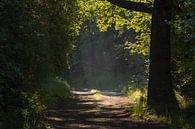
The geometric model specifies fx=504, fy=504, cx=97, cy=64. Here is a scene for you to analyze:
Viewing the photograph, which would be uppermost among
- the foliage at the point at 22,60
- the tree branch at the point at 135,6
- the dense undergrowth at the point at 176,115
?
the tree branch at the point at 135,6

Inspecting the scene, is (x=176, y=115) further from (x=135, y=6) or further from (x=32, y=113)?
(x=135, y=6)

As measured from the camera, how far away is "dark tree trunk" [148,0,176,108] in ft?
65.2

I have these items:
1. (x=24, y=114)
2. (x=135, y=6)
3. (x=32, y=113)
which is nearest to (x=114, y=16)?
(x=135, y=6)

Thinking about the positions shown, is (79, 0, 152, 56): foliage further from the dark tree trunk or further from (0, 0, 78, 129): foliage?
(0, 0, 78, 129): foliage

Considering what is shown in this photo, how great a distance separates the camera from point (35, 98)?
14.6 metres

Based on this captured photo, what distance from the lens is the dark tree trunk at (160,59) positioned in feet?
65.2

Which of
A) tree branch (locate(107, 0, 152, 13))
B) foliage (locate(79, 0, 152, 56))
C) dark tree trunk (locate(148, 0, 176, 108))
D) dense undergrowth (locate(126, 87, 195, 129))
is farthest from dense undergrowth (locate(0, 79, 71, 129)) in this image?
foliage (locate(79, 0, 152, 56))

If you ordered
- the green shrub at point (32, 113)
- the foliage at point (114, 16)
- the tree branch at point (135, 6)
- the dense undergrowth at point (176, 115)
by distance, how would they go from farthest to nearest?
the foliage at point (114, 16), the tree branch at point (135, 6), the dense undergrowth at point (176, 115), the green shrub at point (32, 113)

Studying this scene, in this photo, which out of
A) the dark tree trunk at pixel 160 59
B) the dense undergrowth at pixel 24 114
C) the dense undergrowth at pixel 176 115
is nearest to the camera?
the dense undergrowth at pixel 24 114

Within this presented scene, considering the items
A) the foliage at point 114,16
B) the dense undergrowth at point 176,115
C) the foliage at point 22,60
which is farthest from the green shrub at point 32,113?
the foliage at point 114,16

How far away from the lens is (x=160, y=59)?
20.0m

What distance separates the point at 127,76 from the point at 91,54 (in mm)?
21812

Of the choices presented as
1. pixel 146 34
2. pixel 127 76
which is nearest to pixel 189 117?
pixel 146 34

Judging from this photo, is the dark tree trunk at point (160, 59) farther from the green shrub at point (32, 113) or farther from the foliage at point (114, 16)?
the green shrub at point (32, 113)
